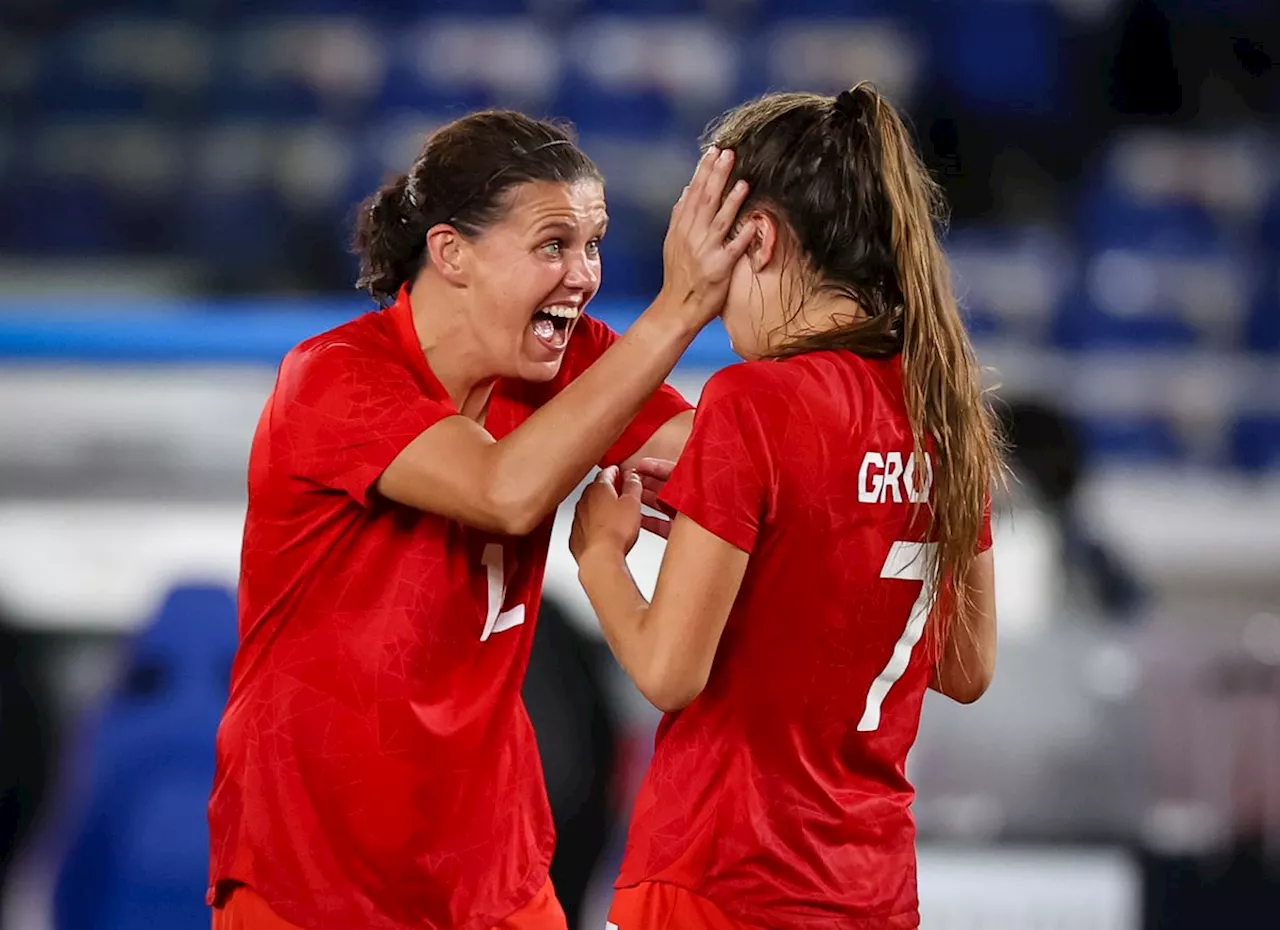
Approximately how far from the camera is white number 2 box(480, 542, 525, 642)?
1.67 metres

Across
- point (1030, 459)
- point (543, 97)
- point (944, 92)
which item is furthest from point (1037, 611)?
point (543, 97)

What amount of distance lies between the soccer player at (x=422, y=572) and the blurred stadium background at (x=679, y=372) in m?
1.07

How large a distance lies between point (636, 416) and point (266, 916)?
0.68 metres

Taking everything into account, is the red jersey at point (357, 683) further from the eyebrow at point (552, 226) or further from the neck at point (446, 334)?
the eyebrow at point (552, 226)

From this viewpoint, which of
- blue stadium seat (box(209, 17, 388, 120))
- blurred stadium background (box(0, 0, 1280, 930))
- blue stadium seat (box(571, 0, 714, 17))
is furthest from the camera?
blue stadium seat (box(571, 0, 714, 17))

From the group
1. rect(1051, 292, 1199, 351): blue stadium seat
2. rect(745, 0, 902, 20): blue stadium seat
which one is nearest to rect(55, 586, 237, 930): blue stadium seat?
rect(1051, 292, 1199, 351): blue stadium seat

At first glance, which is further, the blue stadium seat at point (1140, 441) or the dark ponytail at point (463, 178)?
the blue stadium seat at point (1140, 441)

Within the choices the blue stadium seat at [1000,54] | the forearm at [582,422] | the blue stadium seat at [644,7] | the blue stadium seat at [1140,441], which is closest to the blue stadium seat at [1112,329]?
the blue stadium seat at [1140,441]

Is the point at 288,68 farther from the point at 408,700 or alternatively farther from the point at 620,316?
the point at 408,700

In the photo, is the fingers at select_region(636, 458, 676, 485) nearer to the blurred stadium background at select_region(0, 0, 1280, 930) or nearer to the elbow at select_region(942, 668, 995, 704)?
the elbow at select_region(942, 668, 995, 704)

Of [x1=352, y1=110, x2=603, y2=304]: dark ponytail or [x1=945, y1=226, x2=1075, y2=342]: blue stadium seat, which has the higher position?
[x1=945, y1=226, x2=1075, y2=342]: blue stadium seat

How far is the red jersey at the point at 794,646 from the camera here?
52.4 inches

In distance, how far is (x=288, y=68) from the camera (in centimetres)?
533

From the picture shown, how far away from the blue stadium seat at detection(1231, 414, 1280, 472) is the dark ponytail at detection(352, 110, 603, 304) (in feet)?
10.7
